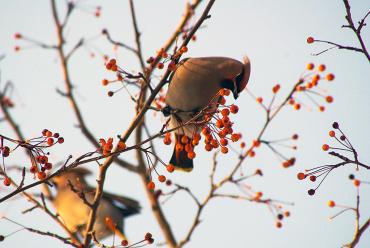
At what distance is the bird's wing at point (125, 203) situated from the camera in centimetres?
576

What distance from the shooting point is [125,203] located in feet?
19.1

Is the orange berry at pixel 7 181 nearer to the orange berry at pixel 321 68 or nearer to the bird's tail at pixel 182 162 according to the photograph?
the bird's tail at pixel 182 162

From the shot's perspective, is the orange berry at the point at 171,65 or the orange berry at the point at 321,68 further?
the orange berry at the point at 321,68

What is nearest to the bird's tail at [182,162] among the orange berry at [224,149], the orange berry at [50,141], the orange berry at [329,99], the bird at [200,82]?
the bird at [200,82]

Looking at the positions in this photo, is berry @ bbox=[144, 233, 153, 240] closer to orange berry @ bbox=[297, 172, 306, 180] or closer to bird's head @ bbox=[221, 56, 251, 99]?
orange berry @ bbox=[297, 172, 306, 180]

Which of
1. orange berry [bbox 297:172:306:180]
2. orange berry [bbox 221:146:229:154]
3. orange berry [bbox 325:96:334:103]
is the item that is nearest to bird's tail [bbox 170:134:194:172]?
→ orange berry [bbox 325:96:334:103]

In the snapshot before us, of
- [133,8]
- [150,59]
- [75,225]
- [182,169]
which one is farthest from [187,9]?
[75,225]

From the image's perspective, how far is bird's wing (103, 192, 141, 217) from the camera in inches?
227

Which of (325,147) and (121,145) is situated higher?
(121,145)

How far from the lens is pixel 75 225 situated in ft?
17.1

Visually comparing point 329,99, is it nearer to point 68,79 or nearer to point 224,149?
point 224,149

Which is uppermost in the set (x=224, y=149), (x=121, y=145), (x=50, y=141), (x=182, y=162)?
(x=182, y=162)

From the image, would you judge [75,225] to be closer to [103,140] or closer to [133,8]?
[133,8]

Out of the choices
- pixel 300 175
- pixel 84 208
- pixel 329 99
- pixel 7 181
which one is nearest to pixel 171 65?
pixel 300 175
